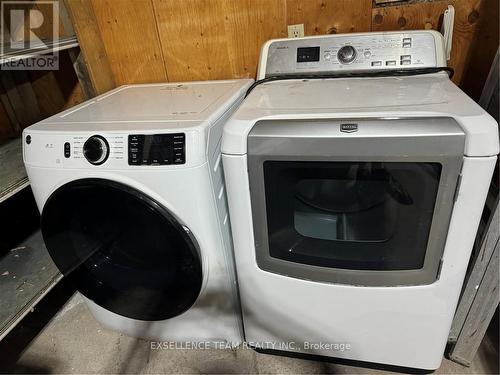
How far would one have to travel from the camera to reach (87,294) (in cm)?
121

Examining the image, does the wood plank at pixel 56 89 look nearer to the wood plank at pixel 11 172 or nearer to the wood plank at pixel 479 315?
the wood plank at pixel 11 172

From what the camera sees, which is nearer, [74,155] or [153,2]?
[74,155]

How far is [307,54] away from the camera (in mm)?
1195

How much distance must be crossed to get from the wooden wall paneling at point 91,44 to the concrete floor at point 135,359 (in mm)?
1038

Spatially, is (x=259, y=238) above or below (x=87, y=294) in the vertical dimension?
above

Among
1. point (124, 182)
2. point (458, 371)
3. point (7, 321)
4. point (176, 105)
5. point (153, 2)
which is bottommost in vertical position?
point (458, 371)

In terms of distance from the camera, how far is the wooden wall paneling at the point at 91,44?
133 cm

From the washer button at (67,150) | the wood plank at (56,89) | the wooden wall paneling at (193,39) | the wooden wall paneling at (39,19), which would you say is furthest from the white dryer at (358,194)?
the wood plank at (56,89)

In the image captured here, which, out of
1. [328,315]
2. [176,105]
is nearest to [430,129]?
[328,315]

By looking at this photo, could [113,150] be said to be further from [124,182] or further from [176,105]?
[176,105]

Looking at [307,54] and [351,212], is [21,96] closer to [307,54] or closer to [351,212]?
[307,54]

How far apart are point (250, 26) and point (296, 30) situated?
0.60 ft

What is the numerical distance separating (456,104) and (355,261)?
0.46 meters

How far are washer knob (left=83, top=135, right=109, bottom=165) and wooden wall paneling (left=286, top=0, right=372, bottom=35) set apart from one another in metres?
0.84
